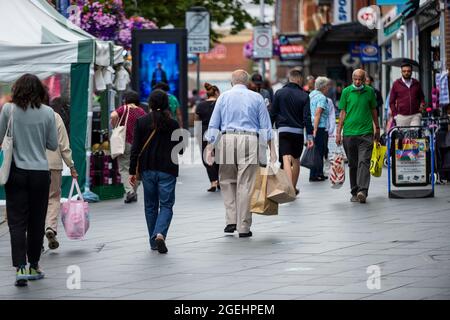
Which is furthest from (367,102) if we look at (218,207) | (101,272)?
(101,272)

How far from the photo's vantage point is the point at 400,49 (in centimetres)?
3706

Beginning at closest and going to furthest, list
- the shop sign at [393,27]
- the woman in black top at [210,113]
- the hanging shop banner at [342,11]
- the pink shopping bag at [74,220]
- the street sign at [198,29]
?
the pink shopping bag at [74,220], the woman in black top at [210,113], the shop sign at [393,27], the street sign at [198,29], the hanging shop banner at [342,11]

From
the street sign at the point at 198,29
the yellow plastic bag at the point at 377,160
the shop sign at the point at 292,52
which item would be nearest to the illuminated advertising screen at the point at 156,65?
the street sign at the point at 198,29

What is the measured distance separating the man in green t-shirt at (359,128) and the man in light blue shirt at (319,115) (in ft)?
11.5

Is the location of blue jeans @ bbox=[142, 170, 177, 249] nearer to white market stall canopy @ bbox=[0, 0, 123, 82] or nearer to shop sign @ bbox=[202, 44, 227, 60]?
white market stall canopy @ bbox=[0, 0, 123, 82]

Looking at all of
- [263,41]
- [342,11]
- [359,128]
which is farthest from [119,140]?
[342,11]

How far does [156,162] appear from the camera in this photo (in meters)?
12.5

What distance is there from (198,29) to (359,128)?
18.9 m

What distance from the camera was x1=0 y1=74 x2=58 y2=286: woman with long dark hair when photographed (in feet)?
34.6

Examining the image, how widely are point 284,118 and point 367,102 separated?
124 cm

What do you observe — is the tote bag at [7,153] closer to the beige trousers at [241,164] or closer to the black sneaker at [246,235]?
the beige trousers at [241,164]

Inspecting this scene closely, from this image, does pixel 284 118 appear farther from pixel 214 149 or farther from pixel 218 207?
pixel 214 149

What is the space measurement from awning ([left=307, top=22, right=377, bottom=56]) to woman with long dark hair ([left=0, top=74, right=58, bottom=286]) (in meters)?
30.2

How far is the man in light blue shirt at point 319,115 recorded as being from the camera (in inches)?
837
